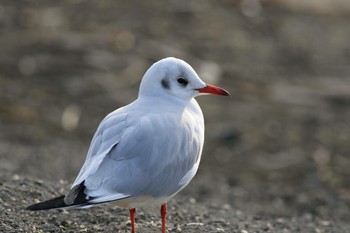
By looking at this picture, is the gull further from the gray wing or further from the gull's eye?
the gull's eye

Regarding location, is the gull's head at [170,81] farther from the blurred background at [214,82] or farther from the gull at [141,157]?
the blurred background at [214,82]

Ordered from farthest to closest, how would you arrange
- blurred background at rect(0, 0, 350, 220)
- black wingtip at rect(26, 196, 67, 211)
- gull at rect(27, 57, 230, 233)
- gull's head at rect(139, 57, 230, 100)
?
blurred background at rect(0, 0, 350, 220) < gull's head at rect(139, 57, 230, 100) < gull at rect(27, 57, 230, 233) < black wingtip at rect(26, 196, 67, 211)

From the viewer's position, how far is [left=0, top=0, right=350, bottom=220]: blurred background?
10.2 meters

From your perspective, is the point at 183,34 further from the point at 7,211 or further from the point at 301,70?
the point at 7,211

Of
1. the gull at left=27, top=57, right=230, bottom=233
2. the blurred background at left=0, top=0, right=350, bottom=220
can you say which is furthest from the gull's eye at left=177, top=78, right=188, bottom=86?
the blurred background at left=0, top=0, right=350, bottom=220

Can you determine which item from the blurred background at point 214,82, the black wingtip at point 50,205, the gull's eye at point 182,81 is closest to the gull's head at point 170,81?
the gull's eye at point 182,81

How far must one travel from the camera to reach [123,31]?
1416cm

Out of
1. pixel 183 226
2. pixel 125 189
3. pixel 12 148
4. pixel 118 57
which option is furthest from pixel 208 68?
pixel 125 189

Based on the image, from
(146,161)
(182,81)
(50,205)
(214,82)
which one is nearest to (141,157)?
(146,161)

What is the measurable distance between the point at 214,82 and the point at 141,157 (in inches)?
259

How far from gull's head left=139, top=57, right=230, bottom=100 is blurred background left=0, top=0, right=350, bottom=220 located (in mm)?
2253

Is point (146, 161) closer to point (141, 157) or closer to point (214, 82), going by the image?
point (141, 157)

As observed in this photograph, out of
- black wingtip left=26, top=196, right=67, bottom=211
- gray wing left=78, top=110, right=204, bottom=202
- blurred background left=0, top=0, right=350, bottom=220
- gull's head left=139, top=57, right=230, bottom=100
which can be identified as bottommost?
black wingtip left=26, top=196, right=67, bottom=211

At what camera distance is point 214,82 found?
12445mm
